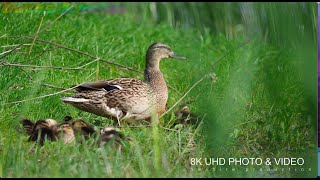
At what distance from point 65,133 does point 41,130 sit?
0.54 feet

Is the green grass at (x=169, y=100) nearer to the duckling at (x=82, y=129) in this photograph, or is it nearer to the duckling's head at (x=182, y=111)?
the duckling's head at (x=182, y=111)

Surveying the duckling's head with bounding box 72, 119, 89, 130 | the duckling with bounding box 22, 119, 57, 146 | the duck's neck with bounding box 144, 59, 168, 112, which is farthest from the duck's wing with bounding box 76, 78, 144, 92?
the duckling with bounding box 22, 119, 57, 146

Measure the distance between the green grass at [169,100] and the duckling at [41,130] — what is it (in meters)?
0.07

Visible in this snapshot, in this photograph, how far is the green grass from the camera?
12.4 ft

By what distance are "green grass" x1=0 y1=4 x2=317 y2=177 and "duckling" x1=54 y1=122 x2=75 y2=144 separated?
4.2 inches

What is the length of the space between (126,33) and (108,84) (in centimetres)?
293

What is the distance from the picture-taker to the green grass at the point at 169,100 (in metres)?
3.77

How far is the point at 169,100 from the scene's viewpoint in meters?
7.42

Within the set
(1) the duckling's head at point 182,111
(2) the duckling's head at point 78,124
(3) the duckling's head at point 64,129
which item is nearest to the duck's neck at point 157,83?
(1) the duckling's head at point 182,111

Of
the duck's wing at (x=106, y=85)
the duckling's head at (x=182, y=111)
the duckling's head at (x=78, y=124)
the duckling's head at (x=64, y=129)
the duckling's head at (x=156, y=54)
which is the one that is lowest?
the duckling's head at (x=64, y=129)

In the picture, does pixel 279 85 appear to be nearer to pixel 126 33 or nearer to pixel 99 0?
pixel 126 33

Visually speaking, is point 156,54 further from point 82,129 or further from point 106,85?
point 82,129

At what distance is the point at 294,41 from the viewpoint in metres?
3.42

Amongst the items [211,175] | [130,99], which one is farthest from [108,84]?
[211,175]
